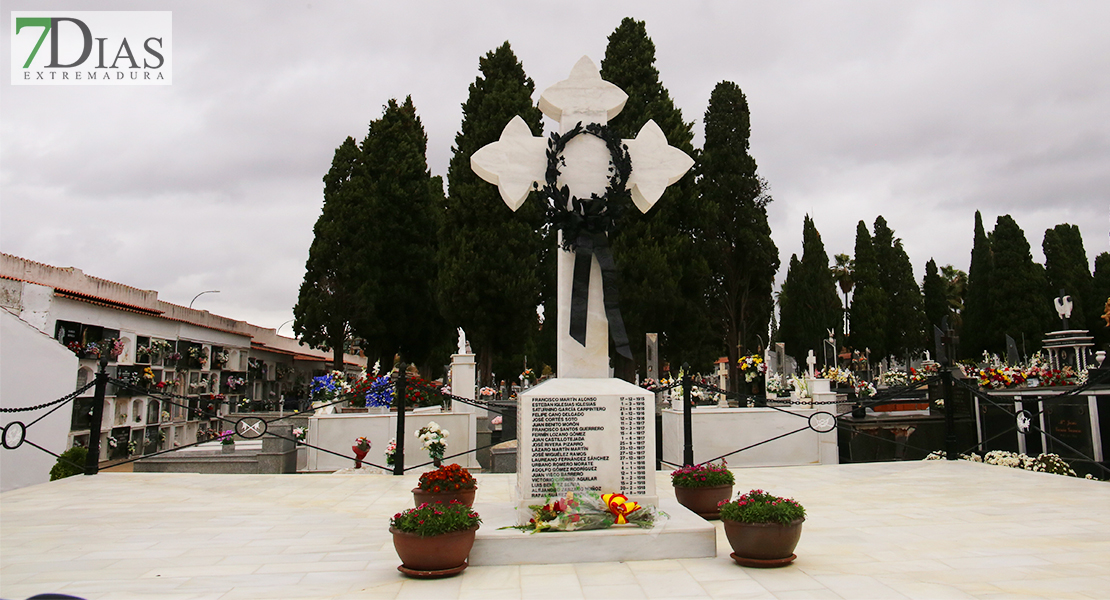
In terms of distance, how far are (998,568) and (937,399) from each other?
1419 cm

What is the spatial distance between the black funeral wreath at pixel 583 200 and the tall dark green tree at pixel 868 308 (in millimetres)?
42111

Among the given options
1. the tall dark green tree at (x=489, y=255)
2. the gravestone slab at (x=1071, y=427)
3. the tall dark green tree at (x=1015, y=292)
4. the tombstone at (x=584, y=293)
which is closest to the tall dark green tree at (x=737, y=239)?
the tall dark green tree at (x=489, y=255)

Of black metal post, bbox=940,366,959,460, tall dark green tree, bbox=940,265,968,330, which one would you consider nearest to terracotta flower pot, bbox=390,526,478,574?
black metal post, bbox=940,366,959,460

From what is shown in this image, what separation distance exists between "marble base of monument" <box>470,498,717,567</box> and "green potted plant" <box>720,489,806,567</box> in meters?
0.34

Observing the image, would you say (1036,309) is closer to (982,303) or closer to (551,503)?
(982,303)

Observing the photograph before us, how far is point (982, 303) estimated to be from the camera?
131 ft

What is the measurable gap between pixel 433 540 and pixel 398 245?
24.6 metres

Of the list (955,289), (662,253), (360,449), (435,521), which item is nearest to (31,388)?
(360,449)

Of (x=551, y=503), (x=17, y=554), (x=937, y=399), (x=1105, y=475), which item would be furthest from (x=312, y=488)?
(x=937, y=399)

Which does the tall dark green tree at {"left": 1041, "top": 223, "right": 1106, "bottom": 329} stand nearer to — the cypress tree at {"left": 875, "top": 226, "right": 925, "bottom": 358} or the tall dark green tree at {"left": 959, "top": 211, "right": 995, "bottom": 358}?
the tall dark green tree at {"left": 959, "top": 211, "right": 995, "bottom": 358}

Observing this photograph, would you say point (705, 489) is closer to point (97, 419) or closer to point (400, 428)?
point (400, 428)

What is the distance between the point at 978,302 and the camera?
133 ft

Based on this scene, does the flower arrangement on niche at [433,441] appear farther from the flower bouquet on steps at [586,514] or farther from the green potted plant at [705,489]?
the flower bouquet on steps at [586,514]

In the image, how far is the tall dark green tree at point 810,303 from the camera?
131ft
